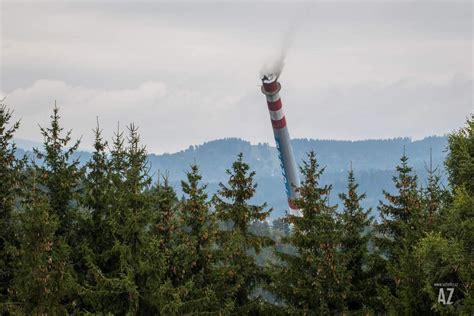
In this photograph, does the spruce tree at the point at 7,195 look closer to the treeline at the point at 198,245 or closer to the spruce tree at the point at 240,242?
the treeline at the point at 198,245

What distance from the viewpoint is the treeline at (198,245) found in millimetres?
24641

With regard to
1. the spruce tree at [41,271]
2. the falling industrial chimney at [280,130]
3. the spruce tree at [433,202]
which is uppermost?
the falling industrial chimney at [280,130]

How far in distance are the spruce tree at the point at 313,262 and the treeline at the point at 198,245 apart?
49 mm

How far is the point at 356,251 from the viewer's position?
28875mm

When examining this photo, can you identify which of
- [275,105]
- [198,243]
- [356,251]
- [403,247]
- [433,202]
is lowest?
[356,251]

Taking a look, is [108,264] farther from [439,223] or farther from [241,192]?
[439,223]

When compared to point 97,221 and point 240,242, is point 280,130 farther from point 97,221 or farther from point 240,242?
point 97,221

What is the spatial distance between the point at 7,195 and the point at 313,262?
1392 cm

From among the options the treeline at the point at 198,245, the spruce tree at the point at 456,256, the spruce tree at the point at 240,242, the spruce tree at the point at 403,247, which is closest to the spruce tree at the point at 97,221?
the treeline at the point at 198,245

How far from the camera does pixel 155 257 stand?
2512 centimetres

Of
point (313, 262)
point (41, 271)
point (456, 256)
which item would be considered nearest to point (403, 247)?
point (313, 262)

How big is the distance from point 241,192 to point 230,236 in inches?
81.4

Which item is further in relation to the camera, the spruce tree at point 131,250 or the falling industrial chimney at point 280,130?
the falling industrial chimney at point 280,130

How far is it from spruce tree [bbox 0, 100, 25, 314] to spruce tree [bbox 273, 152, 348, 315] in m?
11.5
